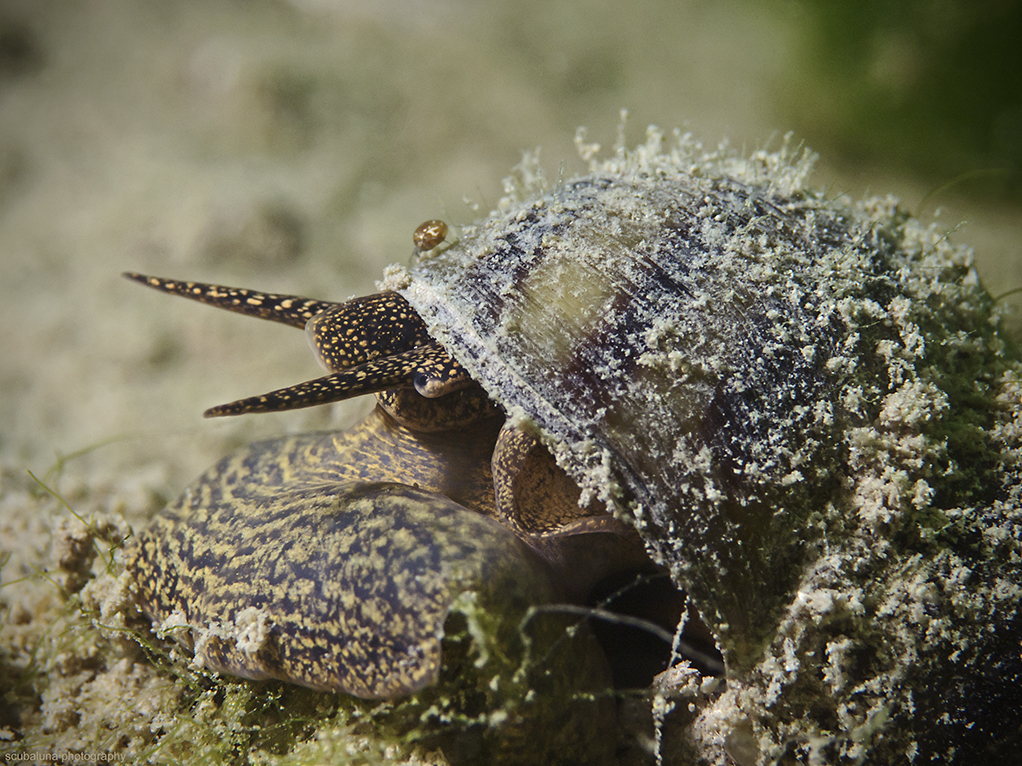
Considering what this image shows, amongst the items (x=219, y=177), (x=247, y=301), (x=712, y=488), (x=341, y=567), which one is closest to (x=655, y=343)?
(x=712, y=488)

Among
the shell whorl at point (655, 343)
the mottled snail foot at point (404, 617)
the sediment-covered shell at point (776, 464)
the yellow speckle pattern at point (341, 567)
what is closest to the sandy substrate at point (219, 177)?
the yellow speckle pattern at point (341, 567)

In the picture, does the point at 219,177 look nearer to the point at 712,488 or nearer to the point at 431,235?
the point at 431,235

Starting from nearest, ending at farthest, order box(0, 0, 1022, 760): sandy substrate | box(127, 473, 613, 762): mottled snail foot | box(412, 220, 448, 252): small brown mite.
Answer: box(127, 473, 613, 762): mottled snail foot
box(412, 220, 448, 252): small brown mite
box(0, 0, 1022, 760): sandy substrate

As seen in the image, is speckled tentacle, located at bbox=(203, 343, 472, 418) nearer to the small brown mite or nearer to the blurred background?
the small brown mite

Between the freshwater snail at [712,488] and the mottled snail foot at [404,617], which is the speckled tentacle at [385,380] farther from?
the mottled snail foot at [404,617]

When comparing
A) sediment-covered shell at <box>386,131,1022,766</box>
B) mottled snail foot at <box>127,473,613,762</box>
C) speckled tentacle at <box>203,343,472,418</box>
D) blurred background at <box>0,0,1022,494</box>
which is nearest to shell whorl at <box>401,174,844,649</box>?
sediment-covered shell at <box>386,131,1022,766</box>

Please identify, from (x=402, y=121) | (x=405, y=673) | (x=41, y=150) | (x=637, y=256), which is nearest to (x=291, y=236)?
(x=402, y=121)
